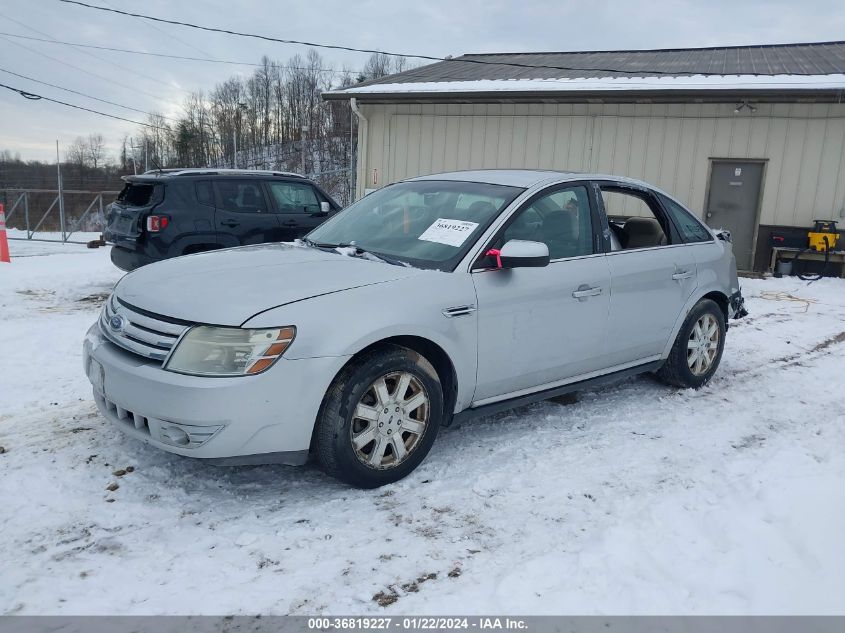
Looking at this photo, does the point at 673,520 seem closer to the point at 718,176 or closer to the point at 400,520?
the point at 400,520

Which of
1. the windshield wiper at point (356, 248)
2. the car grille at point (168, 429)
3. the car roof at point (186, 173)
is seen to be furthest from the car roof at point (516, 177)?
the car roof at point (186, 173)

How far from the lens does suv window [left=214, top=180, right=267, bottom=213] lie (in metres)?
8.23

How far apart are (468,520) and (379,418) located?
2.13 ft

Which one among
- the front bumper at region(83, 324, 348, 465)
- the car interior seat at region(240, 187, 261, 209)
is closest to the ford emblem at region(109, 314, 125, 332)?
the front bumper at region(83, 324, 348, 465)

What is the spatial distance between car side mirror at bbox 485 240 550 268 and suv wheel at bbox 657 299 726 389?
1.96 metres

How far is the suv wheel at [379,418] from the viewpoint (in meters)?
3.10

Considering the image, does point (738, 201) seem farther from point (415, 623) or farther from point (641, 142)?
point (415, 623)

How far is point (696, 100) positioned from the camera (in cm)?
1245

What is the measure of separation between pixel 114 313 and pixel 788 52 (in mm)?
17853

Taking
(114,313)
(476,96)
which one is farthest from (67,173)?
(114,313)

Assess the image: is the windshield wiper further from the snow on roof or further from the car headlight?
the snow on roof

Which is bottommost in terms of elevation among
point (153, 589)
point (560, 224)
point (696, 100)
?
point (153, 589)

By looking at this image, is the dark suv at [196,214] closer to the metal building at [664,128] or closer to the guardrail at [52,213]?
the metal building at [664,128]

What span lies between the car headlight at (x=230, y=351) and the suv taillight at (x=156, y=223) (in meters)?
5.33
